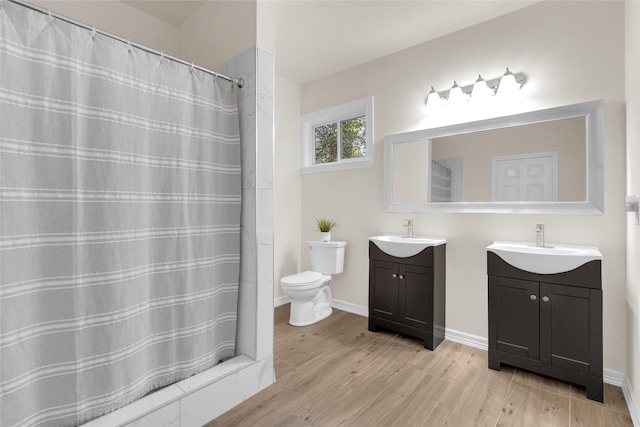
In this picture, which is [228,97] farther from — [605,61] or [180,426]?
[605,61]

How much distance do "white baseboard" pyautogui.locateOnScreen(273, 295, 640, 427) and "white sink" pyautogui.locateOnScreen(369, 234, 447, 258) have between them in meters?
0.78

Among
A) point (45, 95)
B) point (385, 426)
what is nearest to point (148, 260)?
point (45, 95)

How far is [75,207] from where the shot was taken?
1.32 m

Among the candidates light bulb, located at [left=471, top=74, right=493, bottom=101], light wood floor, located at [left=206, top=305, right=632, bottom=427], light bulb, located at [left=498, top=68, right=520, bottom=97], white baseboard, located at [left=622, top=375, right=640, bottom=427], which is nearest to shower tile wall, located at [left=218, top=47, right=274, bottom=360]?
light wood floor, located at [left=206, top=305, right=632, bottom=427]

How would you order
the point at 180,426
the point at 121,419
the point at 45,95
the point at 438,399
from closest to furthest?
the point at 45,95, the point at 121,419, the point at 180,426, the point at 438,399

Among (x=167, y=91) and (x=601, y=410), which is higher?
(x=167, y=91)

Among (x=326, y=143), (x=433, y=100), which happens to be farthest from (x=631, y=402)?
(x=326, y=143)

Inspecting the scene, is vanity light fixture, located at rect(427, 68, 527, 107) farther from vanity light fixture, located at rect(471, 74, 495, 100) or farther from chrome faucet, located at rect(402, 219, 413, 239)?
chrome faucet, located at rect(402, 219, 413, 239)

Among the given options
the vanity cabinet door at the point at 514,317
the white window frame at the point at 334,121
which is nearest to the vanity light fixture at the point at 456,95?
the white window frame at the point at 334,121

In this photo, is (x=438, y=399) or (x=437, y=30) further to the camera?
(x=437, y=30)

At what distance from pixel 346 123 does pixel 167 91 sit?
215cm

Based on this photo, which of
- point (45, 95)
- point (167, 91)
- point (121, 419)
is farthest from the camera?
point (167, 91)

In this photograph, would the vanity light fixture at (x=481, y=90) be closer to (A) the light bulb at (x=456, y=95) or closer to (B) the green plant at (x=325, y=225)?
(A) the light bulb at (x=456, y=95)

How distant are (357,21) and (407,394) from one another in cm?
270
